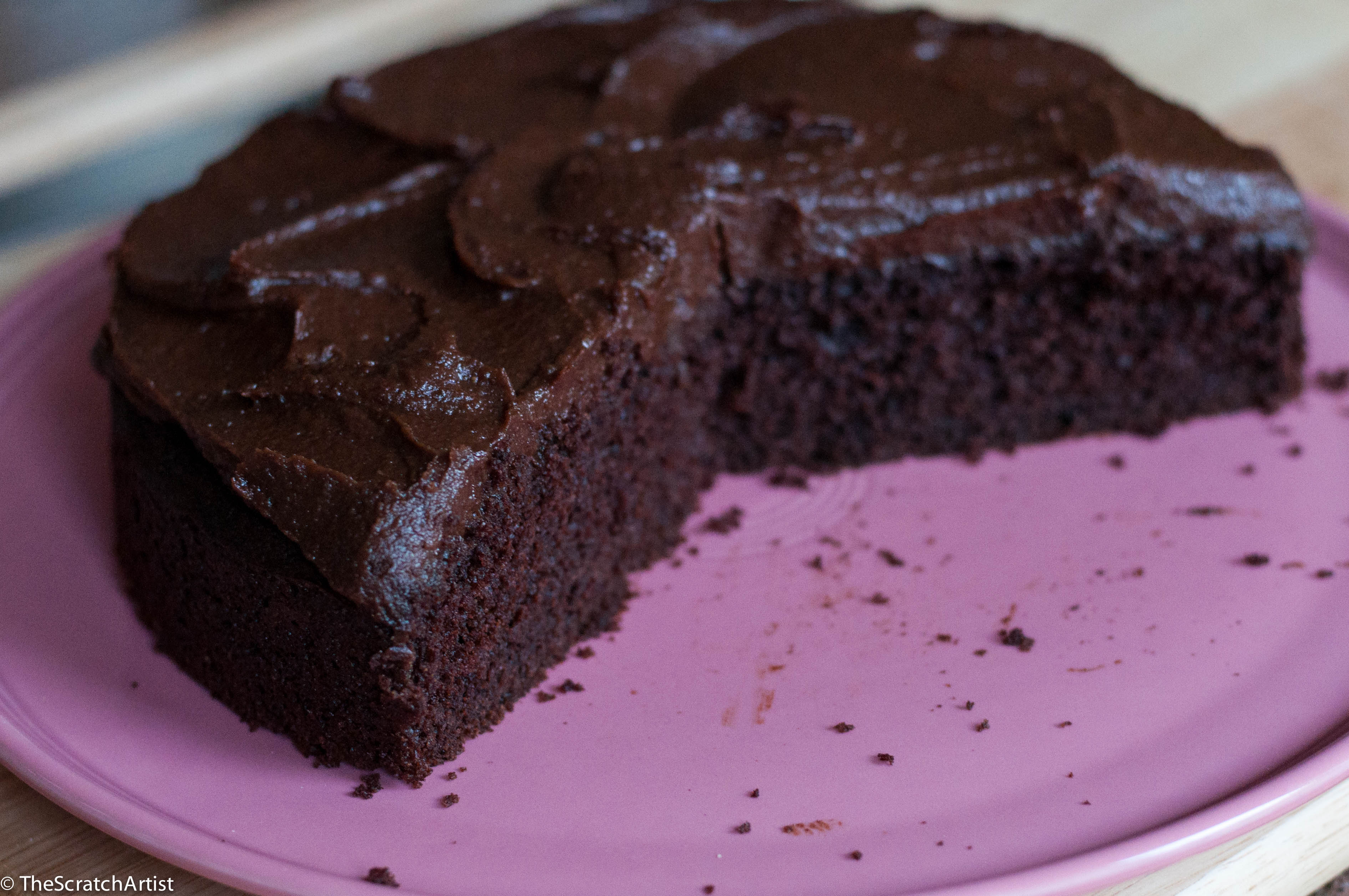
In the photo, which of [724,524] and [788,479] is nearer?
[724,524]

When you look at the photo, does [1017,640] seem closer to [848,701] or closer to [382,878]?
[848,701]

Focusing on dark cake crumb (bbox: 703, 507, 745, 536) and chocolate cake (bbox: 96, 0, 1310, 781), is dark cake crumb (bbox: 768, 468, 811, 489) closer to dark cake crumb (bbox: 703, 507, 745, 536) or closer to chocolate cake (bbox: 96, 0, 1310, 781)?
chocolate cake (bbox: 96, 0, 1310, 781)

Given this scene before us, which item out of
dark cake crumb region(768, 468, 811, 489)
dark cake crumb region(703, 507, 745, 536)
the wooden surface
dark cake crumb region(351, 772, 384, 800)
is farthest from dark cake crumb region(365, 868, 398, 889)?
the wooden surface

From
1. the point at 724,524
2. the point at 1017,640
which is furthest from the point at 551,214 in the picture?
the point at 1017,640

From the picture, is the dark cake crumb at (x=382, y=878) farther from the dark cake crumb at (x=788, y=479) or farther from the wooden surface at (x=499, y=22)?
the wooden surface at (x=499, y=22)

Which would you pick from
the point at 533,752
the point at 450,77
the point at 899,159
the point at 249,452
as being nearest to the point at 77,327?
the point at 450,77

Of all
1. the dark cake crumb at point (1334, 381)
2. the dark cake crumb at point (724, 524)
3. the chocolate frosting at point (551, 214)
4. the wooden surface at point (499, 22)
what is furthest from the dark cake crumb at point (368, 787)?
the dark cake crumb at point (1334, 381)
